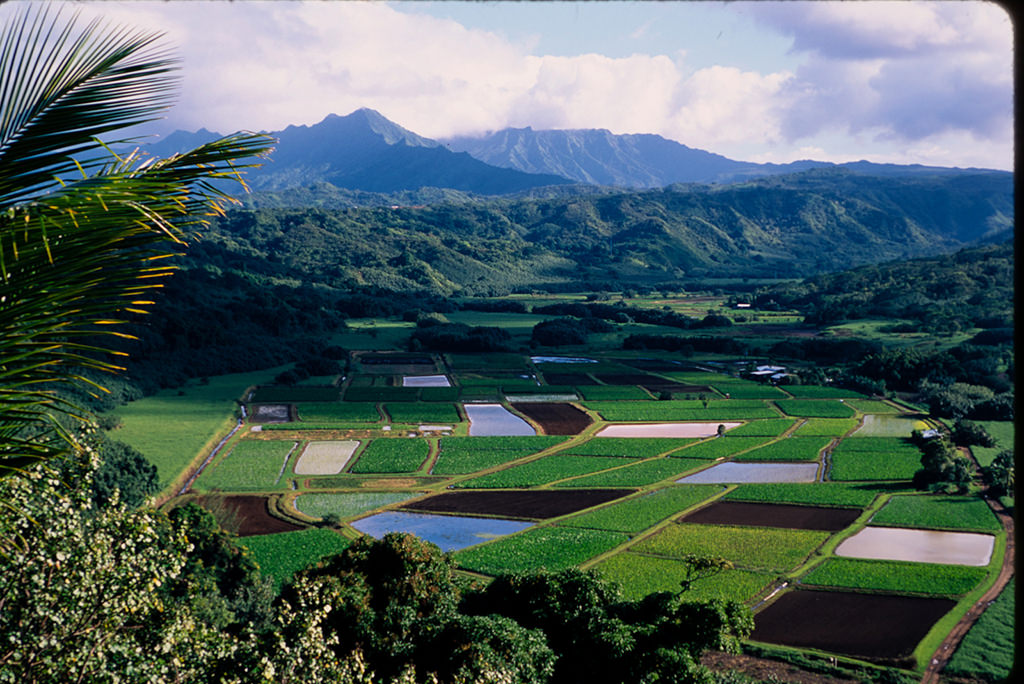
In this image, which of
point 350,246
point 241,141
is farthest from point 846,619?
point 350,246

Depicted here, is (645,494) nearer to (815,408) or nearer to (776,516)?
(776,516)

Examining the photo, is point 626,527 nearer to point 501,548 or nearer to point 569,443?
point 501,548

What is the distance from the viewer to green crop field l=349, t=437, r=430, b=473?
158 ft

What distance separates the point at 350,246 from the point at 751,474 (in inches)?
4965

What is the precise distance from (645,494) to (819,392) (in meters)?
36.2

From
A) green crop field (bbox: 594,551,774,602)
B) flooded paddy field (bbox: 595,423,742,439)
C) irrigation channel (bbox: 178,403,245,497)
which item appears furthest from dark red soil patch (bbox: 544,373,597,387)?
green crop field (bbox: 594,551,774,602)

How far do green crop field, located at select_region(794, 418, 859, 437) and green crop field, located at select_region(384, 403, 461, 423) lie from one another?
26.6 metres

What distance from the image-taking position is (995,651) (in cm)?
2547

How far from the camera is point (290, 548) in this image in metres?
35.7

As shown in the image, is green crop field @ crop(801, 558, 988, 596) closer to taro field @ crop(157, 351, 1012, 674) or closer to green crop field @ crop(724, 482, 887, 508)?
taro field @ crop(157, 351, 1012, 674)

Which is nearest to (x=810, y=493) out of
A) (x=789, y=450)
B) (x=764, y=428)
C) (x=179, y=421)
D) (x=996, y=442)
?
(x=789, y=450)

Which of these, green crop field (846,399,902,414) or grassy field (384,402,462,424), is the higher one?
green crop field (846,399,902,414)

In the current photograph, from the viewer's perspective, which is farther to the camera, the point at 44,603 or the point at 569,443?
the point at 569,443

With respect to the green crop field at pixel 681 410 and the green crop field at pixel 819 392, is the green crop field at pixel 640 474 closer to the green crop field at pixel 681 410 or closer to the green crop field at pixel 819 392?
the green crop field at pixel 681 410
